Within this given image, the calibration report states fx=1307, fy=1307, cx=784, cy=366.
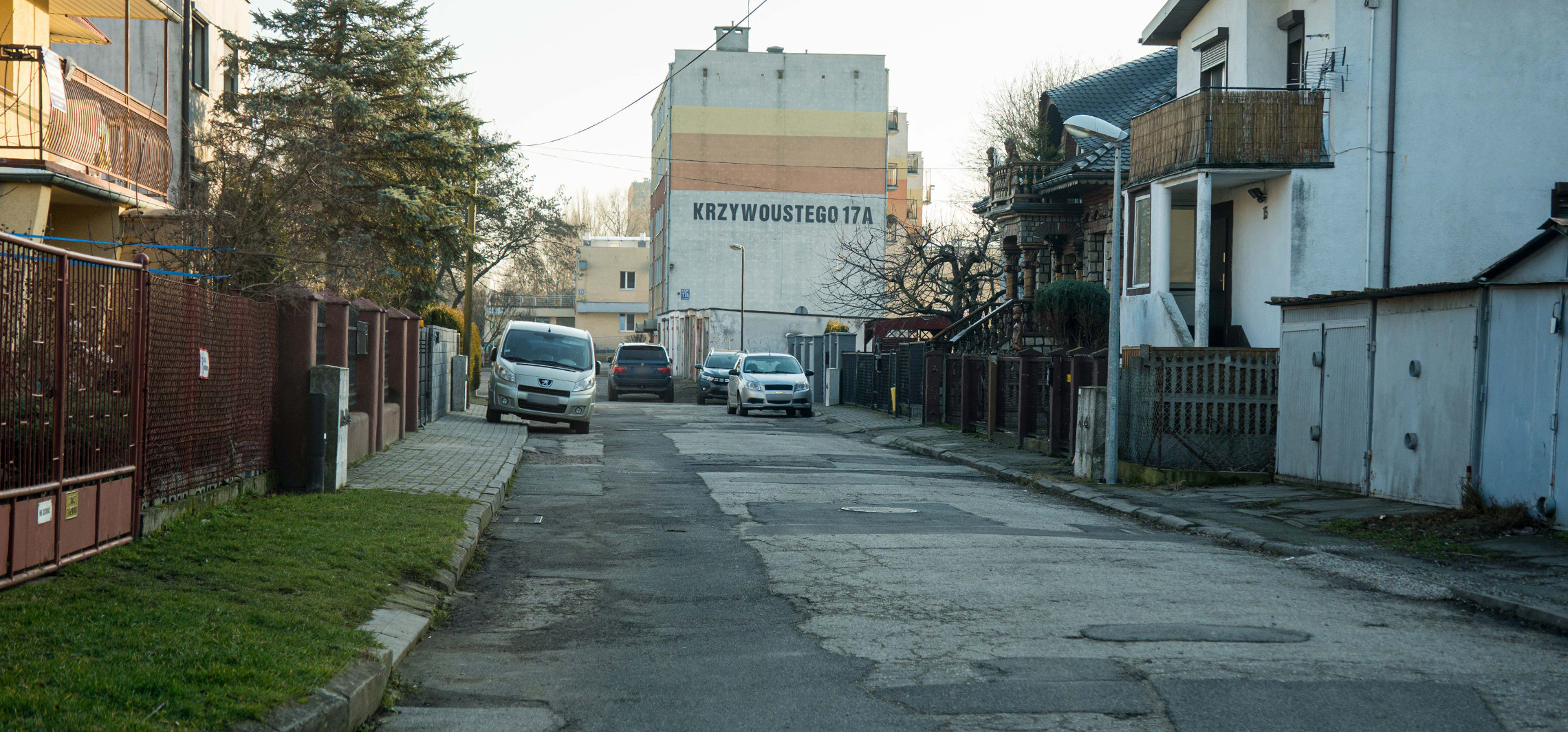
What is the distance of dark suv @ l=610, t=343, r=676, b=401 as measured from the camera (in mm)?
40312

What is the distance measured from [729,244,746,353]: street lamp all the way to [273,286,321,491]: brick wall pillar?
165 feet

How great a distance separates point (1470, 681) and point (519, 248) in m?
53.4

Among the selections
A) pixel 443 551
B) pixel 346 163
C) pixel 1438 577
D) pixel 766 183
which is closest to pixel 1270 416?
pixel 1438 577

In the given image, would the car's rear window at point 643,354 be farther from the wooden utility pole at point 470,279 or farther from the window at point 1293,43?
the window at point 1293,43

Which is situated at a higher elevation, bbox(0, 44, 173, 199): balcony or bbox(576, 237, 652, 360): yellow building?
bbox(576, 237, 652, 360): yellow building

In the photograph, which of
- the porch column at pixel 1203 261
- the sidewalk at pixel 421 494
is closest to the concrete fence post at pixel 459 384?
the sidewalk at pixel 421 494

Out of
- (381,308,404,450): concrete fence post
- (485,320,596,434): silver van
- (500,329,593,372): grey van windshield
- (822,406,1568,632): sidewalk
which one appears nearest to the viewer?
(822,406,1568,632): sidewalk

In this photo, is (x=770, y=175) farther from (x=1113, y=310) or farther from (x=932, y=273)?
(x=1113, y=310)

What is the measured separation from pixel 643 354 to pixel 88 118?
2384 centimetres

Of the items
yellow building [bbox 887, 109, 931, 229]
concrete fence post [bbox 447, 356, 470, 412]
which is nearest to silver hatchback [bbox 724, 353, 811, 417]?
concrete fence post [bbox 447, 356, 470, 412]

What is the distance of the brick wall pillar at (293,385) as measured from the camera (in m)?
12.0

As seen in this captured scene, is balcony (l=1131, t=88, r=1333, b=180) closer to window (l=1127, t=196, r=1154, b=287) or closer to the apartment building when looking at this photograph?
window (l=1127, t=196, r=1154, b=287)

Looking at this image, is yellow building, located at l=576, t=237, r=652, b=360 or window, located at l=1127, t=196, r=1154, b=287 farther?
yellow building, located at l=576, t=237, r=652, b=360

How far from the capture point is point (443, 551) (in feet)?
29.0
